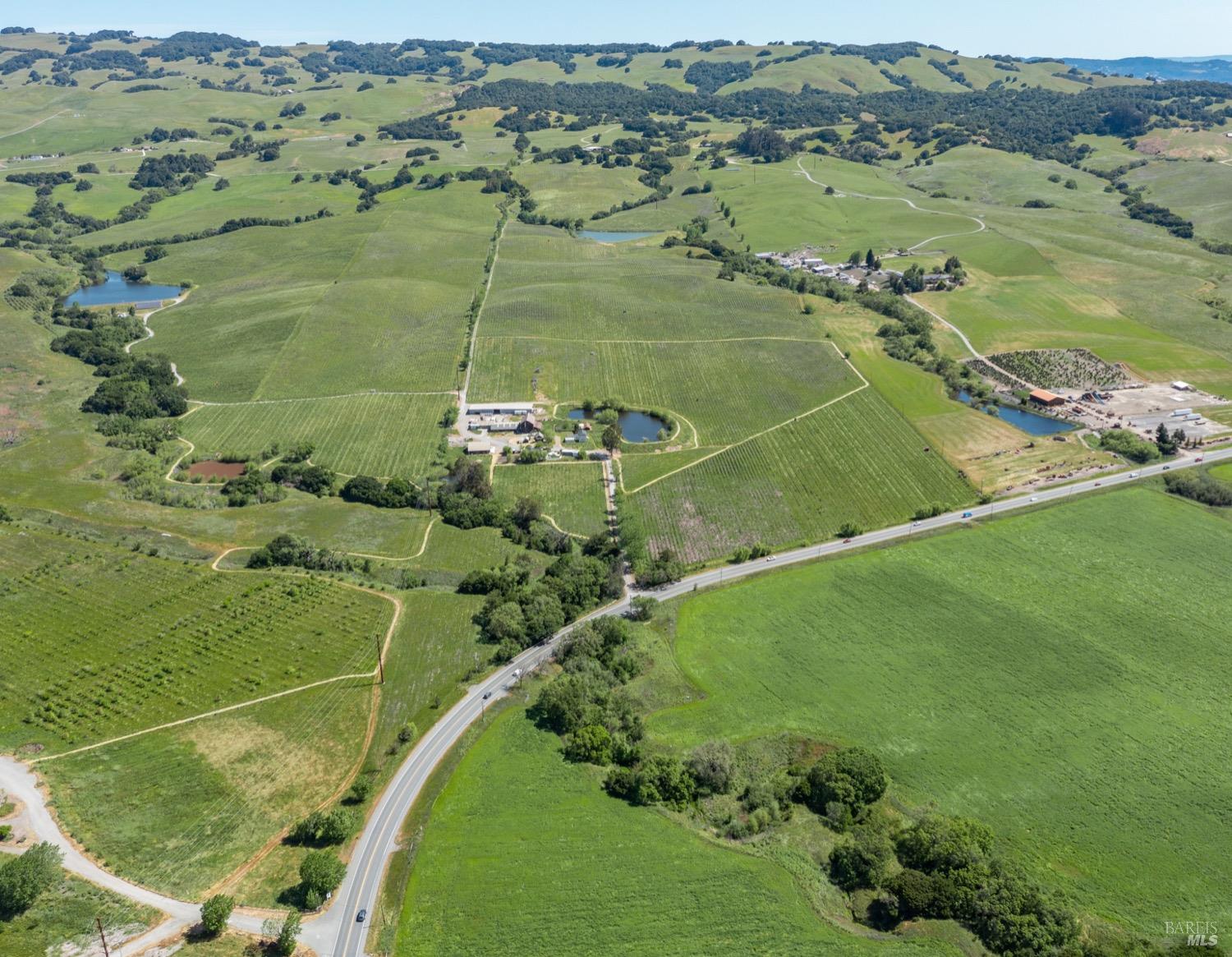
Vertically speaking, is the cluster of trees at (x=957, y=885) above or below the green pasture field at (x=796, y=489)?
below

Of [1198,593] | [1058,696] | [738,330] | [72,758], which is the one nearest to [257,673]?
[72,758]

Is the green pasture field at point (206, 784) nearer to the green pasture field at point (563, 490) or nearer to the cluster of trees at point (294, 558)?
the cluster of trees at point (294, 558)

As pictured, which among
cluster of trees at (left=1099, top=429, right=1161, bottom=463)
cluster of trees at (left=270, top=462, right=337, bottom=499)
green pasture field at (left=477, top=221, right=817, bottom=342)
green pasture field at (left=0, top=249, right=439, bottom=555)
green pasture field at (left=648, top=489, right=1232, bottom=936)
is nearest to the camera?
green pasture field at (left=648, top=489, right=1232, bottom=936)

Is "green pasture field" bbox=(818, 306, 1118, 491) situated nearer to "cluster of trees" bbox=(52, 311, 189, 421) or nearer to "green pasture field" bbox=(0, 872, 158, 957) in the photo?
"green pasture field" bbox=(0, 872, 158, 957)

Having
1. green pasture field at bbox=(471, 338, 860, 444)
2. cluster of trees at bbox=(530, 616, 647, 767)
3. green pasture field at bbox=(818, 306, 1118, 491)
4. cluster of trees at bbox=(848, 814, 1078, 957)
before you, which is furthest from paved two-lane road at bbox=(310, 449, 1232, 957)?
cluster of trees at bbox=(848, 814, 1078, 957)

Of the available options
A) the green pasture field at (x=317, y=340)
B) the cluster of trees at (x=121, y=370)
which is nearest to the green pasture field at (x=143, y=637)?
the cluster of trees at (x=121, y=370)

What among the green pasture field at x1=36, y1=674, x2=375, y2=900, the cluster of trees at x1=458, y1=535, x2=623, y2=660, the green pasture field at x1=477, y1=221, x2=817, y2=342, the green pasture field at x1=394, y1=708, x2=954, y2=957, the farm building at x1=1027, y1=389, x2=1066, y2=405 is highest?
the green pasture field at x1=477, y1=221, x2=817, y2=342

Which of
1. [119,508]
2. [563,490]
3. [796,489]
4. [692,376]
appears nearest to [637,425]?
[692,376]

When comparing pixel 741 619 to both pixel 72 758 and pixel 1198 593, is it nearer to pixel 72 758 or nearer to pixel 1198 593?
pixel 1198 593
